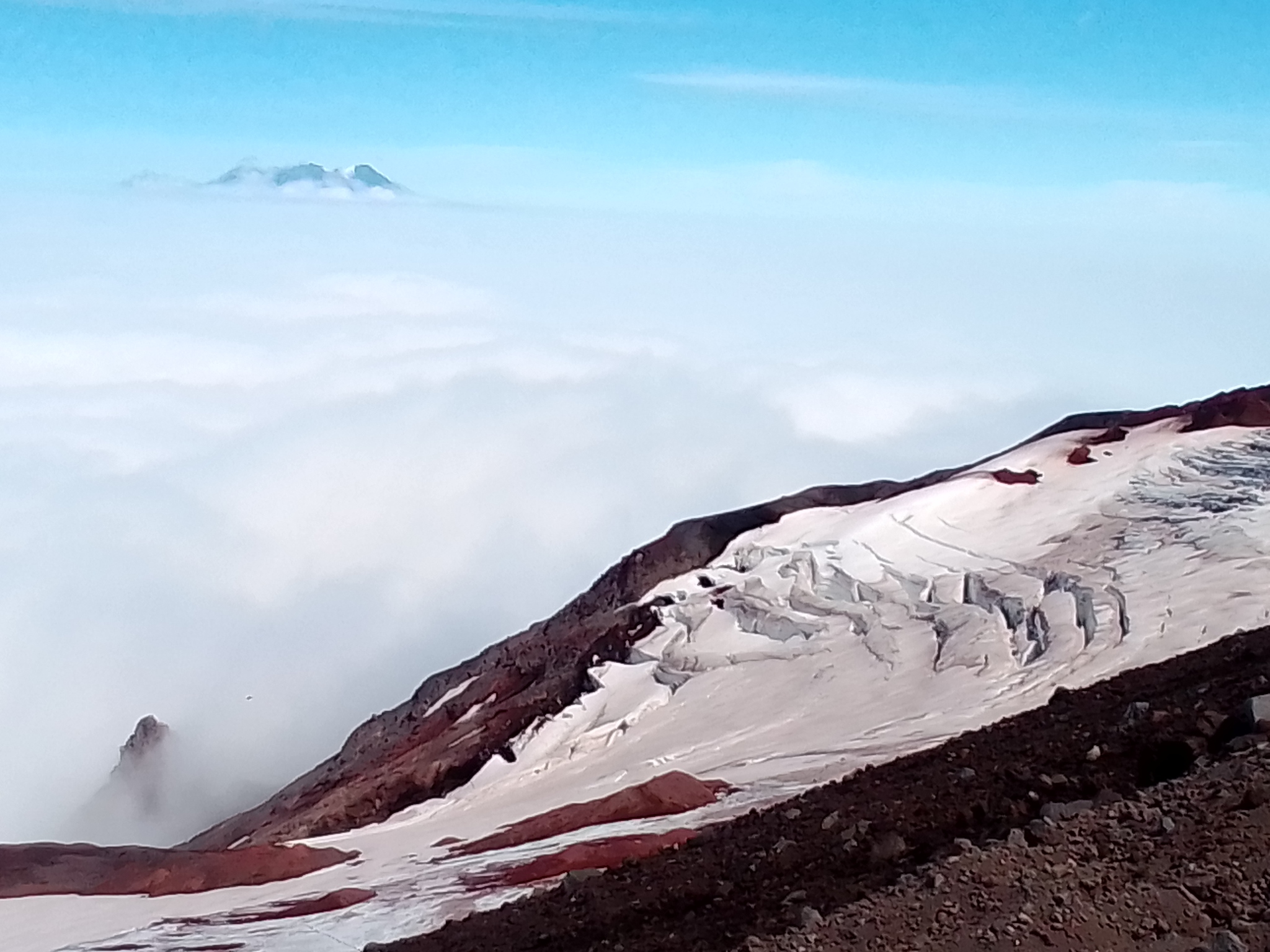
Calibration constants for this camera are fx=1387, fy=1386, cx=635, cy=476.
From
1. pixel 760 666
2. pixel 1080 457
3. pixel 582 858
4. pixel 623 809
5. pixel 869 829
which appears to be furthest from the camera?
pixel 1080 457

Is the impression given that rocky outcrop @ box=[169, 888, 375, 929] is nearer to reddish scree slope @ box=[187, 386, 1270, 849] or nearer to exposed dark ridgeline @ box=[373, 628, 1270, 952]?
exposed dark ridgeline @ box=[373, 628, 1270, 952]

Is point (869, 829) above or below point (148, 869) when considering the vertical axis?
below

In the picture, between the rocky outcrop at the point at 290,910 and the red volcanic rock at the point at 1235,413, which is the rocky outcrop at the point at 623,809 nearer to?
the rocky outcrop at the point at 290,910

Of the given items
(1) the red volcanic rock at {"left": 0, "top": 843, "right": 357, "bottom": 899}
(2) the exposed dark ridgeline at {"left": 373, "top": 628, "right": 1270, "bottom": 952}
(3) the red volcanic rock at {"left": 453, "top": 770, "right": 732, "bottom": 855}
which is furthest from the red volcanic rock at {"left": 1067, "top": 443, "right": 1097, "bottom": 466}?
(2) the exposed dark ridgeline at {"left": 373, "top": 628, "right": 1270, "bottom": 952}

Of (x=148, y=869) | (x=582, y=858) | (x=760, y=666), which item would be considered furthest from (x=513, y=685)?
(x=582, y=858)

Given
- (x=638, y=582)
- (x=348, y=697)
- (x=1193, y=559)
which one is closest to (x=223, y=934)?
(x=1193, y=559)

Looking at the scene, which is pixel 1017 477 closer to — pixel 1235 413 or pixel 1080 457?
pixel 1080 457
